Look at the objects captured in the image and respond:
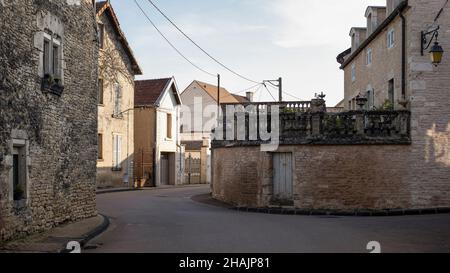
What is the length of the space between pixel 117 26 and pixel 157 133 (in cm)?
838

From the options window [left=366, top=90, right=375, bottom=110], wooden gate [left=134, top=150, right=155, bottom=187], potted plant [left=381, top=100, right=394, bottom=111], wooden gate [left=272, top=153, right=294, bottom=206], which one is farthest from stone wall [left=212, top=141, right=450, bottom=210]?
wooden gate [left=134, top=150, right=155, bottom=187]

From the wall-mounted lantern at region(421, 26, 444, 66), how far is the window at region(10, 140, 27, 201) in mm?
12964

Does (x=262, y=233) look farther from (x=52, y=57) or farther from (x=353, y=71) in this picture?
(x=353, y=71)

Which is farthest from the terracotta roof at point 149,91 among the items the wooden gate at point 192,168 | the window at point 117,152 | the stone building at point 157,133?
the wooden gate at point 192,168

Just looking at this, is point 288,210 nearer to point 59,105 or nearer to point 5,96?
point 59,105

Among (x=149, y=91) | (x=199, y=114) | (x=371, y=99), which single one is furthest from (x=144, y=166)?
(x=199, y=114)

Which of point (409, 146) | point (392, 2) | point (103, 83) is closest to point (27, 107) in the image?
point (409, 146)

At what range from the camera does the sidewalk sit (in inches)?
441

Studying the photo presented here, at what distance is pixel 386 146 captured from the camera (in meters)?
20.0

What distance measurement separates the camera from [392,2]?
2364 centimetres

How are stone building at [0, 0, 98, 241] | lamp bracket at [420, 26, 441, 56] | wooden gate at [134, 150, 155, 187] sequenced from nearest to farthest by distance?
stone building at [0, 0, 98, 241]
lamp bracket at [420, 26, 441, 56]
wooden gate at [134, 150, 155, 187]

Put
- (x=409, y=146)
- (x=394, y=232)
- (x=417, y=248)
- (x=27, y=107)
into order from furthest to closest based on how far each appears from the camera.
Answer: (x=409, y=146), (x=394, y=232), (x=27, y=107), (x=417, y=248)

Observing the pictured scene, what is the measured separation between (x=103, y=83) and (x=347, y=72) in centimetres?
1397

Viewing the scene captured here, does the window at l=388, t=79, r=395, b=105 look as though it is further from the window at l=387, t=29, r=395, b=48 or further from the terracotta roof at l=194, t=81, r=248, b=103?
the terracotta roof at l=194, t=81, r=248, b=103
